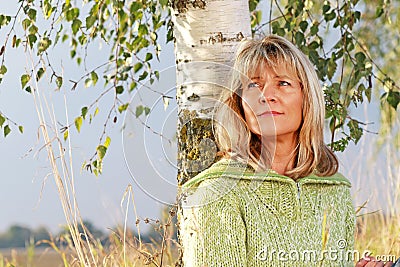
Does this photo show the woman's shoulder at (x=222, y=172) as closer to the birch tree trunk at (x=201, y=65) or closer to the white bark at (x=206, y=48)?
the birch tree trunk at (x=201, y=65)

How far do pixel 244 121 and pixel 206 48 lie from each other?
0.27 metres

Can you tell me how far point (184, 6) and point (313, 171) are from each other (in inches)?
24.4

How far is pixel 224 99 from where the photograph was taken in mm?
1885

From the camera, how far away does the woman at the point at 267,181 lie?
5.70ft

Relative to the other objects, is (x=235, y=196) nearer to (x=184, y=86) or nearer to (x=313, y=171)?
(x=313, y=171)

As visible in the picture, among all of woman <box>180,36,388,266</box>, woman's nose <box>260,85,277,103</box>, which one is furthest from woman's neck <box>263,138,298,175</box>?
woman's nose <box>260,85,277,103</box>

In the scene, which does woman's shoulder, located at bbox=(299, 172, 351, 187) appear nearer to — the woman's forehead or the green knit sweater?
the green knit sweater

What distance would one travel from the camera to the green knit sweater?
67.5 inches

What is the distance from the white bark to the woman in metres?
0.09

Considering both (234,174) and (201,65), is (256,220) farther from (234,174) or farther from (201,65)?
(201,65)

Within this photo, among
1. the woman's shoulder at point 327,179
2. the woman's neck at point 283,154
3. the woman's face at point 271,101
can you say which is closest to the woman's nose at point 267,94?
the woman's face at point 271,101

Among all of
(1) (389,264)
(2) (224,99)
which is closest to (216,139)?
(2) (224,99)

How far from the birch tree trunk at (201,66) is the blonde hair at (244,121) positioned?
6 centimetres

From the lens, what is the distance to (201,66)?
198cm
